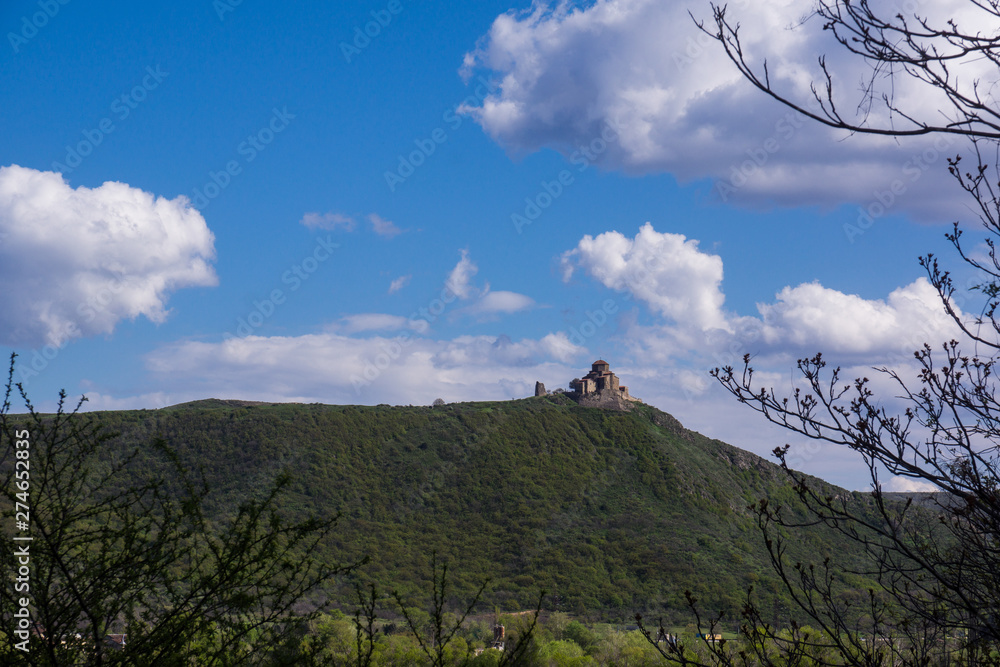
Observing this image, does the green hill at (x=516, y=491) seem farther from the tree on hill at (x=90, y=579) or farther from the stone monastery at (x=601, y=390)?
the tree on hill at (x=90, y=579)

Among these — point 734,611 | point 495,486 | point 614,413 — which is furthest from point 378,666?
point 614,413

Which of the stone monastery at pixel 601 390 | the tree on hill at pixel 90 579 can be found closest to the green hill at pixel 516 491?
the stone monastery at pixel 601 390

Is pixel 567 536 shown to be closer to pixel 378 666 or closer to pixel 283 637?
pixel 378 666

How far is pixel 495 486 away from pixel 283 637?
212 feet

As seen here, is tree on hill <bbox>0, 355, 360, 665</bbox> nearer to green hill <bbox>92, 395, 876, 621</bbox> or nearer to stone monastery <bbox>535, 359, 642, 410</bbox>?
Answer: green hill <bbox>92, 395, 876, 621</bbox>

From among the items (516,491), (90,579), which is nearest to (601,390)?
(516,491)

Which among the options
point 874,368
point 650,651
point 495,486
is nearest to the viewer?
point 874,368

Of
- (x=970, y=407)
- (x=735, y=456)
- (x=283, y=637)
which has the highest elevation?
(x=735, y=456)

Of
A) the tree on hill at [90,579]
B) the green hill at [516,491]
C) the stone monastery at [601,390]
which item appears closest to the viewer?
the tree on hill at [90,579]

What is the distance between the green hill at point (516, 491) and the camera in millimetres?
52906

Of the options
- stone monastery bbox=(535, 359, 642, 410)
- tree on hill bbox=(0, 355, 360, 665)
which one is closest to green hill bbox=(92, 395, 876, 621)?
stone monastery bbox=(535, 359, 642, 410)

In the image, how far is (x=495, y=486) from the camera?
2741 inches

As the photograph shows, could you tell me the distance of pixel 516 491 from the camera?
6856 cm

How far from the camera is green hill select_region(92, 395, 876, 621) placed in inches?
2083
